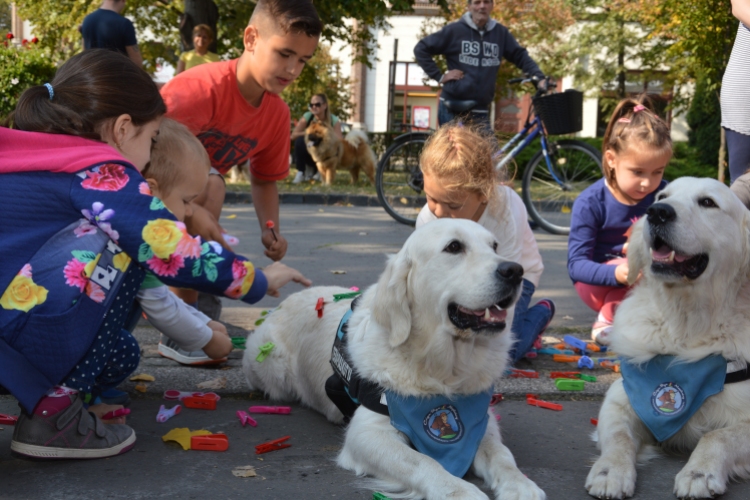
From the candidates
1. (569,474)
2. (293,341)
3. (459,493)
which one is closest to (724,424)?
(569,474)

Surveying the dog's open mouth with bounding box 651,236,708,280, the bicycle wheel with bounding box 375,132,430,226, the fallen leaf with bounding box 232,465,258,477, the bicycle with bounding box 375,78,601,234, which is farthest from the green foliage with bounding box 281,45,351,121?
the fallen leaf with bounding box 232,465,258,477

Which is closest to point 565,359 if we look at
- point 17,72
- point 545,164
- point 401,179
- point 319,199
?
point 545,164

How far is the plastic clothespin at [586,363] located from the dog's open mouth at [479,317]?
56.1 inches

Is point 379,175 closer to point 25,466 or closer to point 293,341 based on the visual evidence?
point 293,341

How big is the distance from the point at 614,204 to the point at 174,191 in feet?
8.44

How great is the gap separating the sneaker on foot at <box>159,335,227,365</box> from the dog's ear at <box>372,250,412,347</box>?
1.33 meters

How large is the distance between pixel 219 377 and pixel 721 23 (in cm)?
1052

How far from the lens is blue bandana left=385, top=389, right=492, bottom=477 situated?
246cm

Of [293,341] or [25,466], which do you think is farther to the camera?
[293,341]

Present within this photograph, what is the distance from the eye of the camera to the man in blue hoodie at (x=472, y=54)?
8391 mm

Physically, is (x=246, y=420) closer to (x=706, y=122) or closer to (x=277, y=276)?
(x=277, y=276)

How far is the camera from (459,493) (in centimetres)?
218

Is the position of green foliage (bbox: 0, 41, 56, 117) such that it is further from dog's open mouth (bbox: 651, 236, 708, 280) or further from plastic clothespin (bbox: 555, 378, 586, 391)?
dog's open mouth (bbox: 651, 236, 708, 280)

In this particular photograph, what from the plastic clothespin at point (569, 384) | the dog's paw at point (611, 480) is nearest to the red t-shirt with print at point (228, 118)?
the plastic clothespin at point (569, 384)
